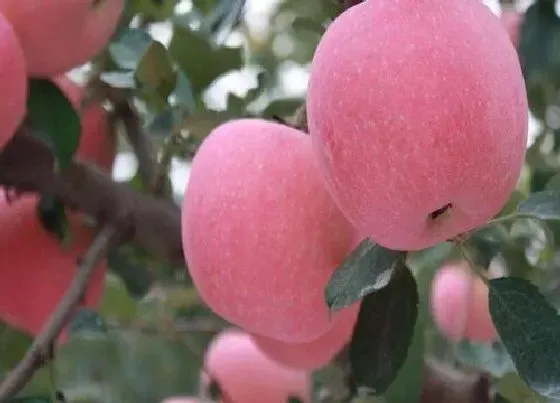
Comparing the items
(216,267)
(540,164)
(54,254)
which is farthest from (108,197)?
(540,164)

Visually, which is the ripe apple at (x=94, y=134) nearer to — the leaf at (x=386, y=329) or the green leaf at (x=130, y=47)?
the green leaf at (x=130, y=47)

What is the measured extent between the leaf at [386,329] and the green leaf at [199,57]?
10.0 inches

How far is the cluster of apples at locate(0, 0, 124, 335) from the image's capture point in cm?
50

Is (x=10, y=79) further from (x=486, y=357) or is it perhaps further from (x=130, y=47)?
(x=486, y=357)

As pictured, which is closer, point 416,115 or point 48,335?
point 416,115

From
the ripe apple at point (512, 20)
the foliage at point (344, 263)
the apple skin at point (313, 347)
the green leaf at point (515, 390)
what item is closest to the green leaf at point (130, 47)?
the foliage at point (344, 263)

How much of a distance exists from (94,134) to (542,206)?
0.40 meters

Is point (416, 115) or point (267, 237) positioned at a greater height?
point (416, 115)

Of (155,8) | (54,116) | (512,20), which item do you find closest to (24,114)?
(54,116)

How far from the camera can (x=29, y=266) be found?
2.14 feet

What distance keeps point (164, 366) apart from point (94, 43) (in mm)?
927

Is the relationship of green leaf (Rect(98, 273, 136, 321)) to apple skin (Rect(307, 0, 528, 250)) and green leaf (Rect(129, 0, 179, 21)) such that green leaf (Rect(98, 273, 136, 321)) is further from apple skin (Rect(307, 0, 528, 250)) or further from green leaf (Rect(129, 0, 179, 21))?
apple skin (Rect(307, 0, 528, 250))

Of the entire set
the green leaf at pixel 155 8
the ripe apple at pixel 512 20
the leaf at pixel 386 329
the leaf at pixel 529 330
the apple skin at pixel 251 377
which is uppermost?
the leaf at pixel 529 330

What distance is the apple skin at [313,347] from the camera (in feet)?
1.74
